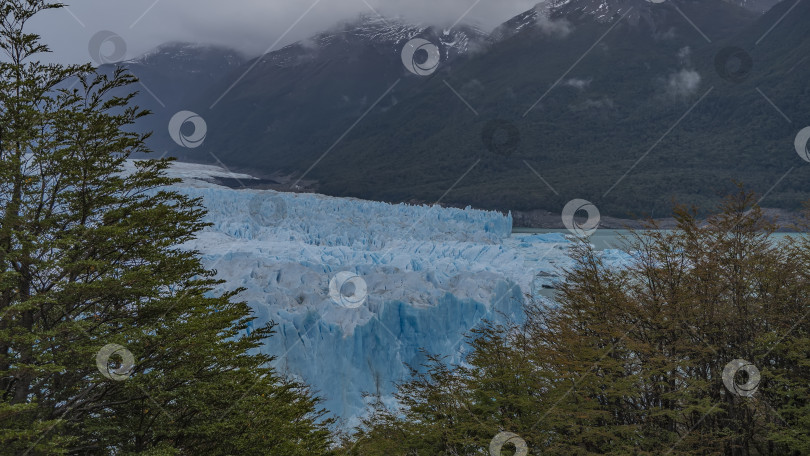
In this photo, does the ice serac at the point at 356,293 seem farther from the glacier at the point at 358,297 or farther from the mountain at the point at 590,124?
the mountain at the point at 590,124

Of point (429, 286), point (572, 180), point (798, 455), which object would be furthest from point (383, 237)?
point (572, 180)

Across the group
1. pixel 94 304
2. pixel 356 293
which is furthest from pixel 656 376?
pixel 356 293

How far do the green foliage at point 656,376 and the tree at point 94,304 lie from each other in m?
3.52

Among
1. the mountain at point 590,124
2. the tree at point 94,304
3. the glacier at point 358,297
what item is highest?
the mountain at point 590,124

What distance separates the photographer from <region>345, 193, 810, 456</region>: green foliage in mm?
9289

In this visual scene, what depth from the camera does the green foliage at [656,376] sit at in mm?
9289

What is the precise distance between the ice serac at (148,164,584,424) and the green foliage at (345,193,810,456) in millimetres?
2723

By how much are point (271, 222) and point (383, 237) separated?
24.7ft

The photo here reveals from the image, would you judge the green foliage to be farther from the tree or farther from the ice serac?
the tree

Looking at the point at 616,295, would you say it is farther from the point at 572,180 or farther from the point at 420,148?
the point at 420,148

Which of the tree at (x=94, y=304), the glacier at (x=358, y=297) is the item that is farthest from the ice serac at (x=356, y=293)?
the tree at (x=94, y=304)

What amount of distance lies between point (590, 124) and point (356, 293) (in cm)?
A: 11591

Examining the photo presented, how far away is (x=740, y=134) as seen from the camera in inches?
4094

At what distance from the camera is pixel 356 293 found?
69.4 ft
